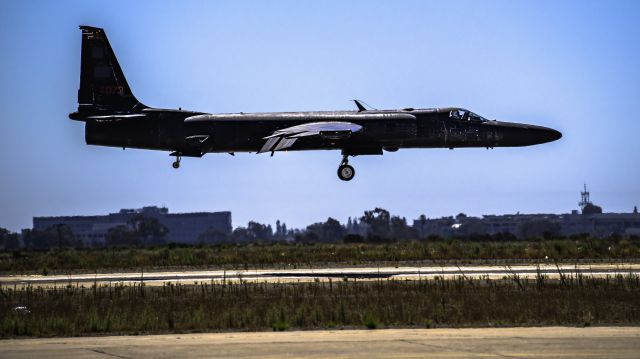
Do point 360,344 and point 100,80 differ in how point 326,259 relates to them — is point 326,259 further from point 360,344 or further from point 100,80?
point 360,344

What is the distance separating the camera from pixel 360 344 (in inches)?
706

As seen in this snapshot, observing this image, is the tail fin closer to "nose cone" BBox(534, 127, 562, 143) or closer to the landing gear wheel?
the landing gear wheel

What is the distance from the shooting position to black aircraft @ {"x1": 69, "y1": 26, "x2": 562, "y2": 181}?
41.8 m

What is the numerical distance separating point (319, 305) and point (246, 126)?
18.7m

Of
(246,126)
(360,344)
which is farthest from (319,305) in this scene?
(246,126)

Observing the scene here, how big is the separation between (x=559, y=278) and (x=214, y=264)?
58.4 ft

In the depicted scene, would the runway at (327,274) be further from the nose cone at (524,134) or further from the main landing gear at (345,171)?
the nose cone at (524,134)

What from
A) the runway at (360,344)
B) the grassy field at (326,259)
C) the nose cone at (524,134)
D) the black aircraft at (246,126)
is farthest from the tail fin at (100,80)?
the runway at (360,344)

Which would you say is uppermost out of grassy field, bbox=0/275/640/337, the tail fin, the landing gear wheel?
the tail fin

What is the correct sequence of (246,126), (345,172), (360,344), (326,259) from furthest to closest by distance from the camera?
(326,259) < (345,172) < (246,126) < (360,344)

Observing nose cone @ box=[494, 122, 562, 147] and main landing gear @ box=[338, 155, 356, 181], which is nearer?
main landing gear @ box=[338, 155, 356, 181]

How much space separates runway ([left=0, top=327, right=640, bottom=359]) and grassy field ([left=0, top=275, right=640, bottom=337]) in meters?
1.53

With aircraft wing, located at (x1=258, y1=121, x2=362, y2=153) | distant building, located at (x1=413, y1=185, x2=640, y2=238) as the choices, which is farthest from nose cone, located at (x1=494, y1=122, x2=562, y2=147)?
distant building, located at (x1=413, y1=185, x2=640, y2=238)

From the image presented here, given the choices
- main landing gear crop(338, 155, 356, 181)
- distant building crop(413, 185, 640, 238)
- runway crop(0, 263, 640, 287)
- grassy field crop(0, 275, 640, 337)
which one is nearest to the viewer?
grassy field crop(0, 275, 640, 337)
